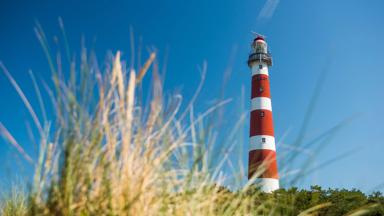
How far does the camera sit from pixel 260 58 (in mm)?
18016

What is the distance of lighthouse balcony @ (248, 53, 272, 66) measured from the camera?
18.1 m

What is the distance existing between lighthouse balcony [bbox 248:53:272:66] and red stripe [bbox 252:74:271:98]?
0.83 metres

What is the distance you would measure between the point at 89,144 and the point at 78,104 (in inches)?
6.0

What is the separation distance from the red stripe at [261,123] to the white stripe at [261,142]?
6.2 inches

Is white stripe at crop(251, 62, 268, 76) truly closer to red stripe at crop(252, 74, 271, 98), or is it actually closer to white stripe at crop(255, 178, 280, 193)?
red stripe at crop(252, 74, 271, 98)

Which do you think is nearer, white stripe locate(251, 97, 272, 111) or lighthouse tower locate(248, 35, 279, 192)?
lighthouse tower locate(248, 35, 279, 192)

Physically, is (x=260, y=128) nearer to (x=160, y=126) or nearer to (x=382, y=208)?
(x=382, y=208)

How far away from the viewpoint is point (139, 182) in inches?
60.5

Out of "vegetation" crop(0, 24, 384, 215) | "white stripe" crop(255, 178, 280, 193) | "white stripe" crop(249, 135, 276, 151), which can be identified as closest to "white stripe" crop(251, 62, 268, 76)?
"white stripe" crop(249, 135, 276, 151)

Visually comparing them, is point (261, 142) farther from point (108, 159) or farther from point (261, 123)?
point (108, 159)

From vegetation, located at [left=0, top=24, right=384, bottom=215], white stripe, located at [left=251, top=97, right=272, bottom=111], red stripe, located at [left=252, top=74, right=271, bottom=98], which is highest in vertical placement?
red stripe, located at [left=252, top=74, right=271, bottom=98]

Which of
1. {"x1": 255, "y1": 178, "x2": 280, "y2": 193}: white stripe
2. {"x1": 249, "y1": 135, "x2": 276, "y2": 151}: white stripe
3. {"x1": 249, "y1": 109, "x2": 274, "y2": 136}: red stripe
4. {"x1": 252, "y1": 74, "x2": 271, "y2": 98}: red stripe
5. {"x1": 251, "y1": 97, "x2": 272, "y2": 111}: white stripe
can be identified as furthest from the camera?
{"x1": 252, "y1": 74, "x2": 271, "y2": 98}: red stripe

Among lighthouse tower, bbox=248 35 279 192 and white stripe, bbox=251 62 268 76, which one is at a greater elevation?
white stripe, bbox=251 62 268 76

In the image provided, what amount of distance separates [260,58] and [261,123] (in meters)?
3.73
